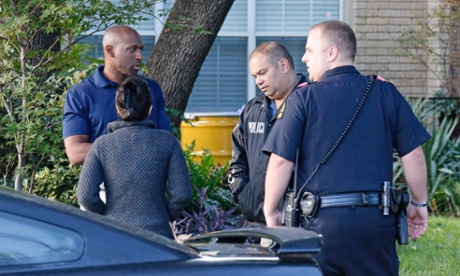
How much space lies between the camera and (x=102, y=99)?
17.3 ft

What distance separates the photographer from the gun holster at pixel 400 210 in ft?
15.4

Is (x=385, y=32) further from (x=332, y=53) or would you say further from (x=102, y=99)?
(x=332, y=53)

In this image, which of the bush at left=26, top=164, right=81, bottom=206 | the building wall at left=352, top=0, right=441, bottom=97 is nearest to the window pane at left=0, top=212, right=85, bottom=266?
the bush at left=26, top=164, right=81, bottom=206

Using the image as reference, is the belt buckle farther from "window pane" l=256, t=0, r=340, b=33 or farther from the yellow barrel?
"window pane" l=256, t=0, r=340, b=33

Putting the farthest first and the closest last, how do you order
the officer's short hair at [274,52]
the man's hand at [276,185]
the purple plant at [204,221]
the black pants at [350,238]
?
1. the purple plant at [204,221]
2. the officer's short hair at [274,52]
3. the man's hand at [276,185]
4. the black pants at [350,238]

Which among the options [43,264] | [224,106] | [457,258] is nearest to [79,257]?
[43,264]

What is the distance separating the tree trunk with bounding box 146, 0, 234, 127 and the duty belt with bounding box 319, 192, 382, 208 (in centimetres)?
365

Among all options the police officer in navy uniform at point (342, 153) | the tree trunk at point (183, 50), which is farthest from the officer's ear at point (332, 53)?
the tree trunk at point (183, 50)

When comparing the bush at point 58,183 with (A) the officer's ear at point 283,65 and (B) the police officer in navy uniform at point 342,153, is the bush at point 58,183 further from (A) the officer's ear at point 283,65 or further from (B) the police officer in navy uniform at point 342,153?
(B) the police officer in navy uniform at point 342,153

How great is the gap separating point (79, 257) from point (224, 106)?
9517mm

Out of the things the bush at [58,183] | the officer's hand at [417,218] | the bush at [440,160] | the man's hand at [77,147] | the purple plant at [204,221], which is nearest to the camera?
the officer's hand at [417,218]

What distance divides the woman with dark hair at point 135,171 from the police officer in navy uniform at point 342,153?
0.47 meters

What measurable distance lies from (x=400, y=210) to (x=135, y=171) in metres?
1.30

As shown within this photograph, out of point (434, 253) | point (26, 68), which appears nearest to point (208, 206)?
point (26, 68)
